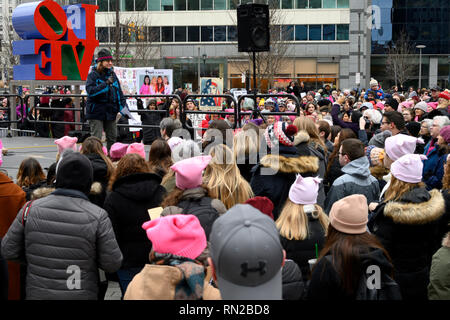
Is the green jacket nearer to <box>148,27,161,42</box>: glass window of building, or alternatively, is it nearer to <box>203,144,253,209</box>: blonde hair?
<box>203,144,253,209</box>: blonde hair

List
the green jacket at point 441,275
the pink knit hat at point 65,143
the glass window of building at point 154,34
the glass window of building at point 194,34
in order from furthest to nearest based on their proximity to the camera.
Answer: the glass window of building at point 194,34 → the glass window of building at point 154,34 → the pink knit hat at point 65,143 → the green jacket at point 441,275

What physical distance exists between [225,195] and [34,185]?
6.23 feet

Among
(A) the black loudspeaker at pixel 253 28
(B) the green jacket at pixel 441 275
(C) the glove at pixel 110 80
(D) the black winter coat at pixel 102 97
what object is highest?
(A) the black loudspeaker at pixel 253 28

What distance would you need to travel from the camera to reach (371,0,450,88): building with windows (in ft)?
201

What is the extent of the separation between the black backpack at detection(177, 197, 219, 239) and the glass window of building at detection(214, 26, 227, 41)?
172ft

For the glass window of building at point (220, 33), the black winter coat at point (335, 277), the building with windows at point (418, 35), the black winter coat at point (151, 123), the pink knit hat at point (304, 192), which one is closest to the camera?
the black winter coat at point (335, 277)

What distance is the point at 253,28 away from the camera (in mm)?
10875

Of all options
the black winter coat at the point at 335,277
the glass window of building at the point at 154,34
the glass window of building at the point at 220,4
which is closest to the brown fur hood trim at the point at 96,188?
the black winter coat at the point at 335,277

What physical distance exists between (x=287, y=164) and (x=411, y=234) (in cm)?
179

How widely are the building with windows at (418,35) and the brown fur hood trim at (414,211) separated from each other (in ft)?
196

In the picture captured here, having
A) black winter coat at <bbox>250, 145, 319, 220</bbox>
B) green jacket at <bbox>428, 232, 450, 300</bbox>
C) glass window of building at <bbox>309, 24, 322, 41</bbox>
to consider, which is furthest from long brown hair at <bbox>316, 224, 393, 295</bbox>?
glass window of building at <bbox>309, 24, 322, 41</bbox>

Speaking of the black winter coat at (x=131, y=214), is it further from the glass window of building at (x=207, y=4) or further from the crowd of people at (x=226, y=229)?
the glass window of building at (x=207, y=4)

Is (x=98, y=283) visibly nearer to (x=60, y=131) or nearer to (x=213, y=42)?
(x=60, y=131)

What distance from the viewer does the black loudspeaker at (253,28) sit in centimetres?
1084
